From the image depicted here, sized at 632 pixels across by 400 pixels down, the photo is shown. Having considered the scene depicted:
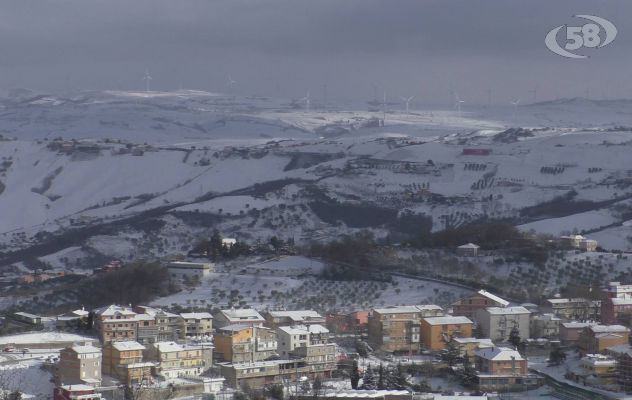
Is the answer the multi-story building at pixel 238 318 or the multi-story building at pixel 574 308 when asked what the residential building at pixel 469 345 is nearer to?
the multi-story building at pixel 238 318

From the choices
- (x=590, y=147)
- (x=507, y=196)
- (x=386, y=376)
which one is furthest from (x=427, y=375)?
(x=590, y=147)

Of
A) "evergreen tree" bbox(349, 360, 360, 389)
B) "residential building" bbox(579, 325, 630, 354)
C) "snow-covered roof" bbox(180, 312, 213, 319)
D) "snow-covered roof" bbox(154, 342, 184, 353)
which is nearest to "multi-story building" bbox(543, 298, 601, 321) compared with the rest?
"residential building" bbox(579, 325, 630, 354)

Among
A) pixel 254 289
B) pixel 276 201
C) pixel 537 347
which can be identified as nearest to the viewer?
pixel 537 347

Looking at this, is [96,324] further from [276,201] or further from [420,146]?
[420,146]

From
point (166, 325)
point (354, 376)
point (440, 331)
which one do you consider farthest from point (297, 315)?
point (354, 376)

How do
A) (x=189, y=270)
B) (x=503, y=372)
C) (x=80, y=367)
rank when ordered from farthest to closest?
(x=189, y=270), (x=503, y=372), (x=80, y=367)

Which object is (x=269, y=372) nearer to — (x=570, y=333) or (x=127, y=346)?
(x=127, y=346)

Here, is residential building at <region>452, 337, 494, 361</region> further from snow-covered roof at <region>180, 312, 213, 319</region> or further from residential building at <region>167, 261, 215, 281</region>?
residential building at <region>167, 261, 215, 281</region>
